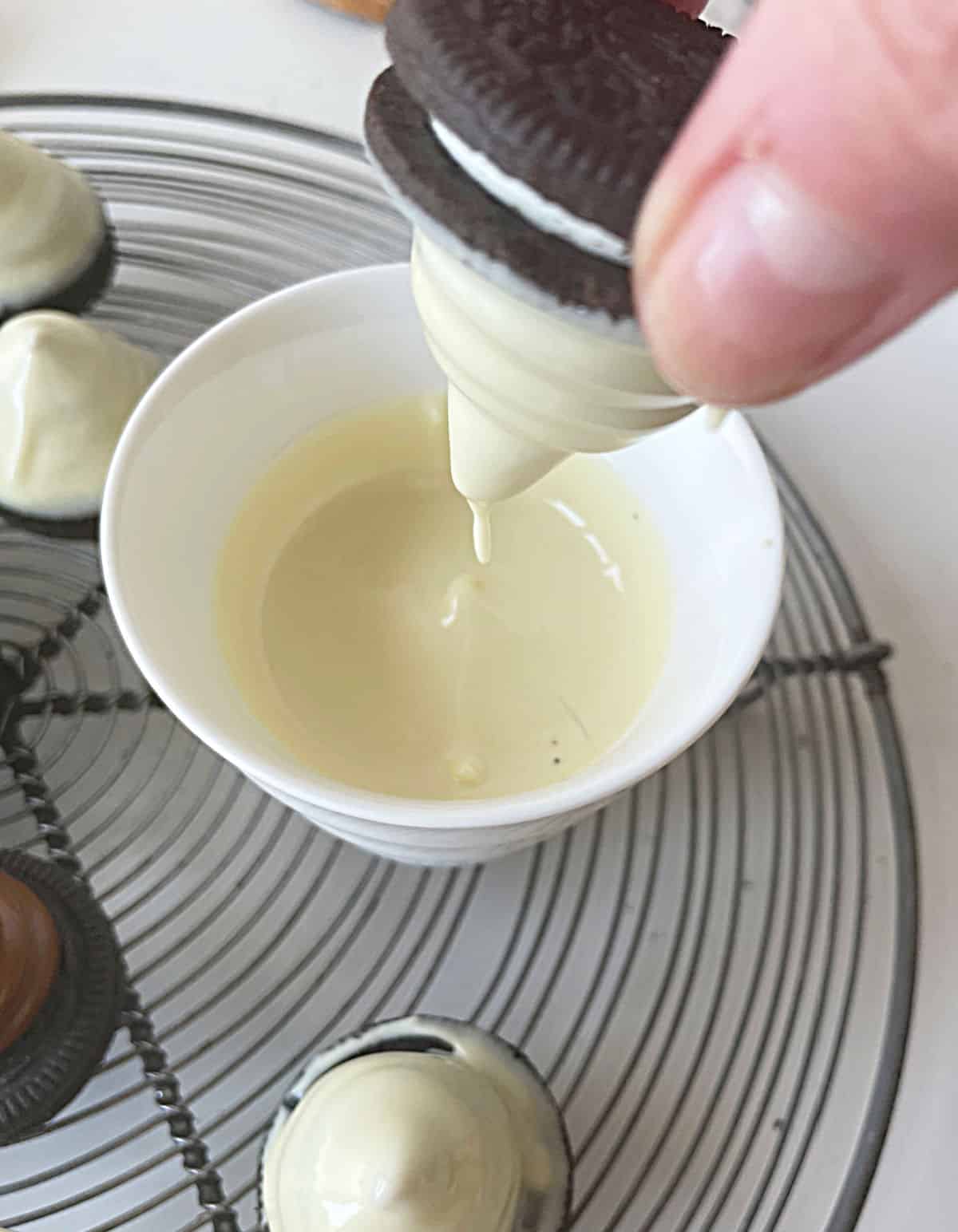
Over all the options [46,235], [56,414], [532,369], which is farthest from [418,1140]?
[46,235]

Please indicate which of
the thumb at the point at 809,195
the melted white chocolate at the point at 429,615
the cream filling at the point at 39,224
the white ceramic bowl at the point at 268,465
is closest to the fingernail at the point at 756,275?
the thumb at the point at 809,195

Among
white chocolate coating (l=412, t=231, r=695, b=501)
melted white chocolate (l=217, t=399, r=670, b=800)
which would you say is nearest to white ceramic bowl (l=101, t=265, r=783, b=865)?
melted white chocolate (l=217, t=399, r=670, b=800)

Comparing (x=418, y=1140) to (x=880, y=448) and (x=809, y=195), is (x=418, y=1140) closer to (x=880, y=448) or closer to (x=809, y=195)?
(x=809, y=195)

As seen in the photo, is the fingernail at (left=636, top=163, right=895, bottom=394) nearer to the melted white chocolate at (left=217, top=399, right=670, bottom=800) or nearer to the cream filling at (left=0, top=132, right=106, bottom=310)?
the melted white chocolate at (left=217, top=399, right=670, bottom=800)

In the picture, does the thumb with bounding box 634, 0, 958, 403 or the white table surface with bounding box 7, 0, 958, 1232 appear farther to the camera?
the white table surface with bounding box 7, 0, 958, 1232

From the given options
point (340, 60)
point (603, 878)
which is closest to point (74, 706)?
point (603, 878)

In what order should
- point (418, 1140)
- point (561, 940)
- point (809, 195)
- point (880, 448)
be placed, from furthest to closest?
point (880, 448)
point (561, 940)
point (418, 1140)
point (809, 195)

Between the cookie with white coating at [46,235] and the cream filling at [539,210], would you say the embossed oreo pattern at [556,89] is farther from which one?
the cookie with white coating at [46,235]
